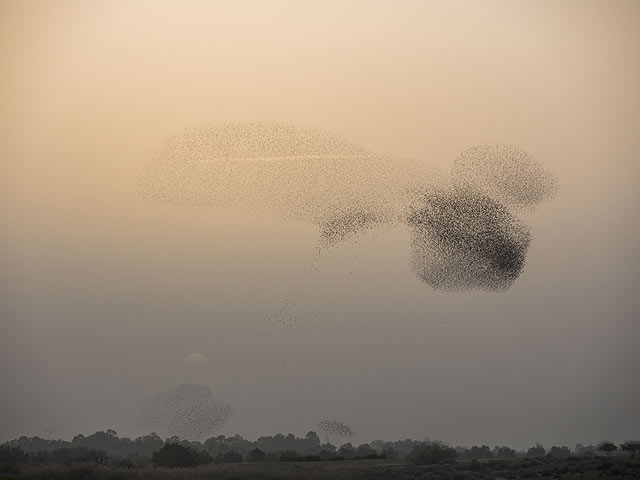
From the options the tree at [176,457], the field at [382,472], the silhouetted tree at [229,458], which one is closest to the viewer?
the field at [382,472]

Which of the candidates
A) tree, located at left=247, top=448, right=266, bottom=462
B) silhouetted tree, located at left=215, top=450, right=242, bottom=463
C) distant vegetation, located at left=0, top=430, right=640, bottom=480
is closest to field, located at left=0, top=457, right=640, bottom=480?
distant vegetation, located at left=0, top=430, right=640, bottom=480

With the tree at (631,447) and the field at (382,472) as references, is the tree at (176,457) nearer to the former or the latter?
the field at (382,472)

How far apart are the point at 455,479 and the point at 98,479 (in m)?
21.0

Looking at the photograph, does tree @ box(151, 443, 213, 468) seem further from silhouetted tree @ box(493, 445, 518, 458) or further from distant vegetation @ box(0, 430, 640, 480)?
silhouetted tree @ box(493, 445, 518, 458)

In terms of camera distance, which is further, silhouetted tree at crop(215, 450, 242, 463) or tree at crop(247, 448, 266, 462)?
tree at crop(247, 448, 266, 462)

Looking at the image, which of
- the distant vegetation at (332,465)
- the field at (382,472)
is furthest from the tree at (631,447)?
the field at (382,472)

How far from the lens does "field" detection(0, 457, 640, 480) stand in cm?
5328

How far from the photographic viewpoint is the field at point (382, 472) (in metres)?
53.3

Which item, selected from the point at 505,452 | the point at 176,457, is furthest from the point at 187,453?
the point at 505,452

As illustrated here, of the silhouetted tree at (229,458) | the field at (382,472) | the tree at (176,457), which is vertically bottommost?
the field at (382,472)

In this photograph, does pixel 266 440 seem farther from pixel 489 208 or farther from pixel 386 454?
pixel 489 208

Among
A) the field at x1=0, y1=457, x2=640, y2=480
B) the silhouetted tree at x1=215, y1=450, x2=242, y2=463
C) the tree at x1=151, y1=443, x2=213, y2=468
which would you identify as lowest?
the field at x1=0, y1=457, x2=640, y2=480

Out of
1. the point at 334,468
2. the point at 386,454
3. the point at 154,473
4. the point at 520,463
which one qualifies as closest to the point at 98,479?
the point at 154,473

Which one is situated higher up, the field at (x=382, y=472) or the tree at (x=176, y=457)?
the tree at (x=176, y=457)
